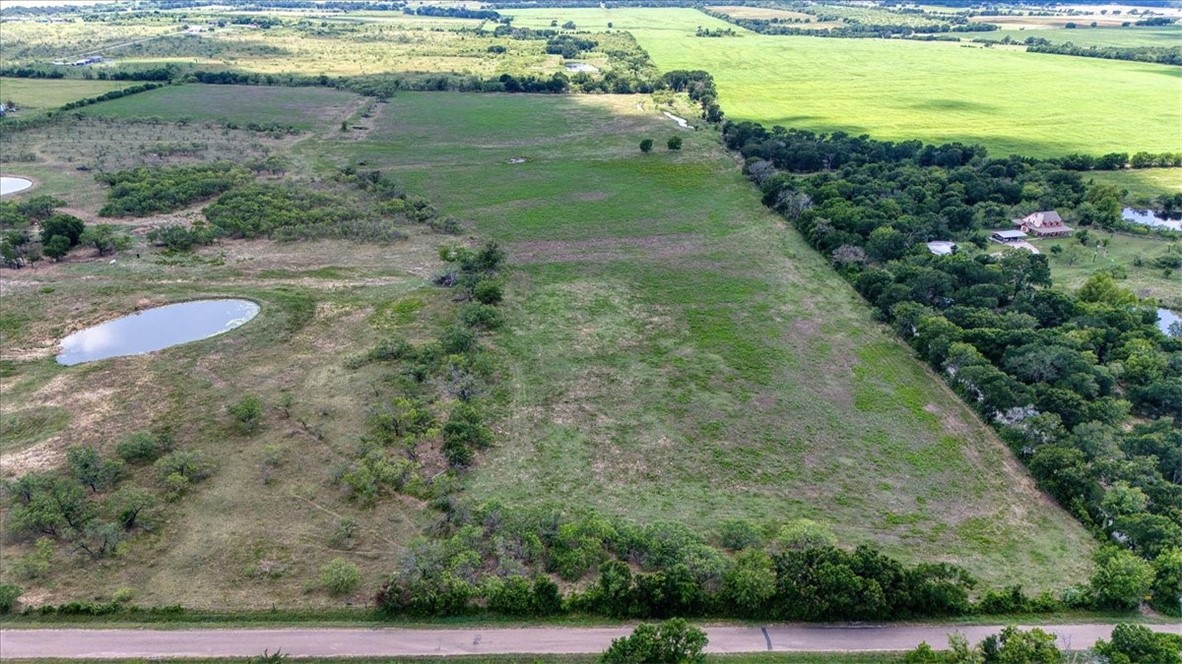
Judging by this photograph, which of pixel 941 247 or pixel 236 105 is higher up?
pixel 236 105


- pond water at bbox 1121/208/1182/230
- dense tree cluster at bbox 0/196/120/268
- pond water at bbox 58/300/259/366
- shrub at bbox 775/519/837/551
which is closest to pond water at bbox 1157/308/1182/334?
pond water at bbox 1121/208/1182/230

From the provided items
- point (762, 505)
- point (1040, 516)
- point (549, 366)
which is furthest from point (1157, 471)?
point (549, 366)

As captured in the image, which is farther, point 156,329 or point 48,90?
point 48,90

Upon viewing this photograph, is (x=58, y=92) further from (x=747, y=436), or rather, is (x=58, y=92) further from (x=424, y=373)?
(x=747, y=436)

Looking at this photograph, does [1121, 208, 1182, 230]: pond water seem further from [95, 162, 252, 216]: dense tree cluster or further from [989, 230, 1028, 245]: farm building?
[95, 162, 252, 216]: dense tree cluster

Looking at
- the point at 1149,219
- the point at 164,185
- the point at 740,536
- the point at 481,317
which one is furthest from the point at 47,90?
the point at 1149,219

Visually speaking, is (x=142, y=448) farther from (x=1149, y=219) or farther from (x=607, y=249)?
(x=1149, y=219)

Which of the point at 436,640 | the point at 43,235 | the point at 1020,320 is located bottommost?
the point at 436,640
